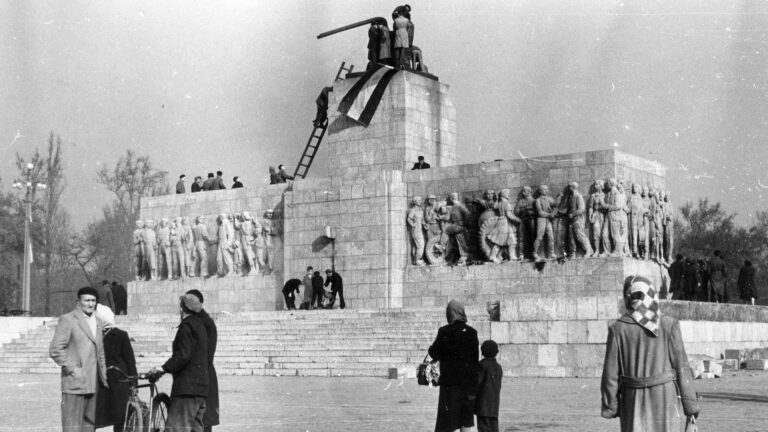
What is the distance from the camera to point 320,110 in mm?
34094

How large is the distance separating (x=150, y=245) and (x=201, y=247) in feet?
6.95

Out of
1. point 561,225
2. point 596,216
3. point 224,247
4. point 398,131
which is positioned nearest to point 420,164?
point 398,131

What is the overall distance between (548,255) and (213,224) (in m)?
11.0

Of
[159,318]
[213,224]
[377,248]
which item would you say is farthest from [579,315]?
[213,224]

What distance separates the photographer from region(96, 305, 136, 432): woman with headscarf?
328 inches

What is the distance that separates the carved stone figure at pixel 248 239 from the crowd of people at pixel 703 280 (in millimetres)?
11179

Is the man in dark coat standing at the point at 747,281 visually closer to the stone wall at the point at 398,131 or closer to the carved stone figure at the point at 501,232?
the carved stone figure at the point at 501,232

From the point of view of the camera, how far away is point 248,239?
31.7 m

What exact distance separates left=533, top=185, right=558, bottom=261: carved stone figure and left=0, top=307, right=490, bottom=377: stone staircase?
3.11m

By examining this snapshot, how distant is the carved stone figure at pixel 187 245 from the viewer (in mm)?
33000

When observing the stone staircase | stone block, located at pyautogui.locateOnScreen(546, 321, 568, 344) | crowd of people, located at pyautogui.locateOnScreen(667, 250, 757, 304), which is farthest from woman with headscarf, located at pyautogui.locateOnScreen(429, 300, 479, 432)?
crowd of people, located at pyautogui.locateOnScreen(667, 250, 757, 304)

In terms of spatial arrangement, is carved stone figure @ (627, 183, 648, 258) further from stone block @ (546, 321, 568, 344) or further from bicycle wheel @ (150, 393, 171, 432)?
bicycle wheel @ (150, 393, 171, 432)

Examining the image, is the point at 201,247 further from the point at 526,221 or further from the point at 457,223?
the point at 526,221

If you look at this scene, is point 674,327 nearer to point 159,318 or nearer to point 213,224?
point 159,318
